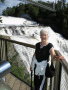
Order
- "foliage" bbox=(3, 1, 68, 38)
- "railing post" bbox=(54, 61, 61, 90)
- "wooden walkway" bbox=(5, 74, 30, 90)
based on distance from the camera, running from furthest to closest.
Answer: "foliage" bbox=(3, 1, 68, 38)
"wooden walkway" bbox=(5, 74, 30, 90)
"railing post" bbox=(54, 61, 61, 90)

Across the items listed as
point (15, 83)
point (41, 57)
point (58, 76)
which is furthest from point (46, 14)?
point (58, 76)

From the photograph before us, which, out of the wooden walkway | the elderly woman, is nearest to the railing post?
the elderly woman

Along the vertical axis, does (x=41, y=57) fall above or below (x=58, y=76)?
above

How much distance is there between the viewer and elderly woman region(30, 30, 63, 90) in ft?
11.4

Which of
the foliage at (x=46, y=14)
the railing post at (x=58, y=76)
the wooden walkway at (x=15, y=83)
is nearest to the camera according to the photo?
the railing post at (x=58, y=76)

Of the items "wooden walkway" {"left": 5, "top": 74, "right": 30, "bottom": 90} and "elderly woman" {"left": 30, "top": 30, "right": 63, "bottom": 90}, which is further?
"wooden walkway" {"left": 5, "top": 74, "right": 30, "bottom": 90}

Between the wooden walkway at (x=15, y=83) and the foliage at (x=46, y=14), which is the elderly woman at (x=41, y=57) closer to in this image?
the wooden walkway at (x=15, y=83)

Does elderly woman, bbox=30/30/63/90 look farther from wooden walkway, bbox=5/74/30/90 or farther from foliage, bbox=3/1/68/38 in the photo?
foliage, bbox=3/1/68/38

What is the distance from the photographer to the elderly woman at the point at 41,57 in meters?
3.48

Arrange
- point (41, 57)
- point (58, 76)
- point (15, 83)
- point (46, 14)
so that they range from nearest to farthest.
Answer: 1. point (58, 76)
2. point (41, 57)
3. point (15, 83)
4. point (46, 14)

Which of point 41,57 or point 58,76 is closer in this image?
point 58,76


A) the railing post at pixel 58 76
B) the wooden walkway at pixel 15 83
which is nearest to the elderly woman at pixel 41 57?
the railing post at pixel 58 76

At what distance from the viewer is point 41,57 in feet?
12.0

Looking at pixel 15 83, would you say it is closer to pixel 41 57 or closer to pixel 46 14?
pixel 41 57
